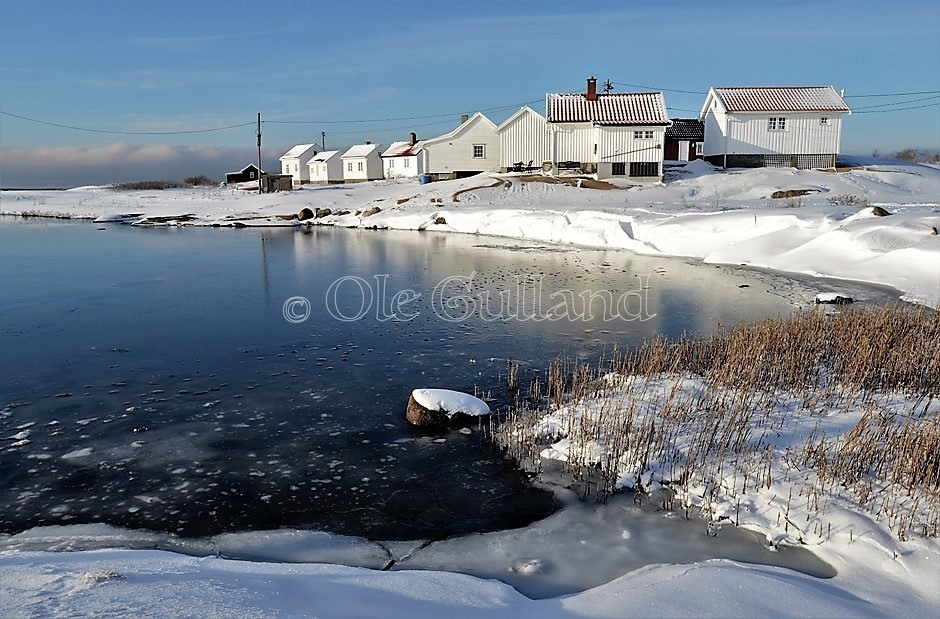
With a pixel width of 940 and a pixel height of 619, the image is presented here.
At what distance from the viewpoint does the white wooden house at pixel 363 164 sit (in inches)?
3066

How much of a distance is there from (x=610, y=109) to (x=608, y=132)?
253 centimetres

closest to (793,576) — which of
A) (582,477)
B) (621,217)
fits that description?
(582,477)

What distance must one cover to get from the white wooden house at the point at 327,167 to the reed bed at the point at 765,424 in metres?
72.9

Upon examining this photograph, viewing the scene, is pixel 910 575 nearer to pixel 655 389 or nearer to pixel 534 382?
pixel 655 389

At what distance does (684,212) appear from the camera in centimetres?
3003

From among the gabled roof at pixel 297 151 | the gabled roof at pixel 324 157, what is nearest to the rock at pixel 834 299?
the gabled roof at pixel 324 157

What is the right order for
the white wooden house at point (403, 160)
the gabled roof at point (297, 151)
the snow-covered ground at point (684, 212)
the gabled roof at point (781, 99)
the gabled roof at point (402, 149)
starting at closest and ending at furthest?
the snow-covered ground at point (684, 212) → the gabled roof at point (781, 99) → the white wooden house at point (403, 160) → the gabled roof at point (402, 149) → the gabled roof at point (297, 151)

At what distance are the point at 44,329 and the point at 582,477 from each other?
462 inches

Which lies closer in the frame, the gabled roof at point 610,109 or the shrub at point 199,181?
the gabled roof at point 610,109

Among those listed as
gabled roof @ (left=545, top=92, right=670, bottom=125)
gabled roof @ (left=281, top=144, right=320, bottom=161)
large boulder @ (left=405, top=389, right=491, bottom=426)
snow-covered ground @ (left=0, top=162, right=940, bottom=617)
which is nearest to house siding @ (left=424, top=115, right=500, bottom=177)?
gabled roof @ (left=545, top=92, right=670, bottom=125)

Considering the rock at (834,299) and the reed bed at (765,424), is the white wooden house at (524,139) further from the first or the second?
the reed bed at (765,424)

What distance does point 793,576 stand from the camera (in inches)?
210

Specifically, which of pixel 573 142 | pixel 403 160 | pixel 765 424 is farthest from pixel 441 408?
pixel 403 160

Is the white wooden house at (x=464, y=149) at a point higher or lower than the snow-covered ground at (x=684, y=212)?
higher
